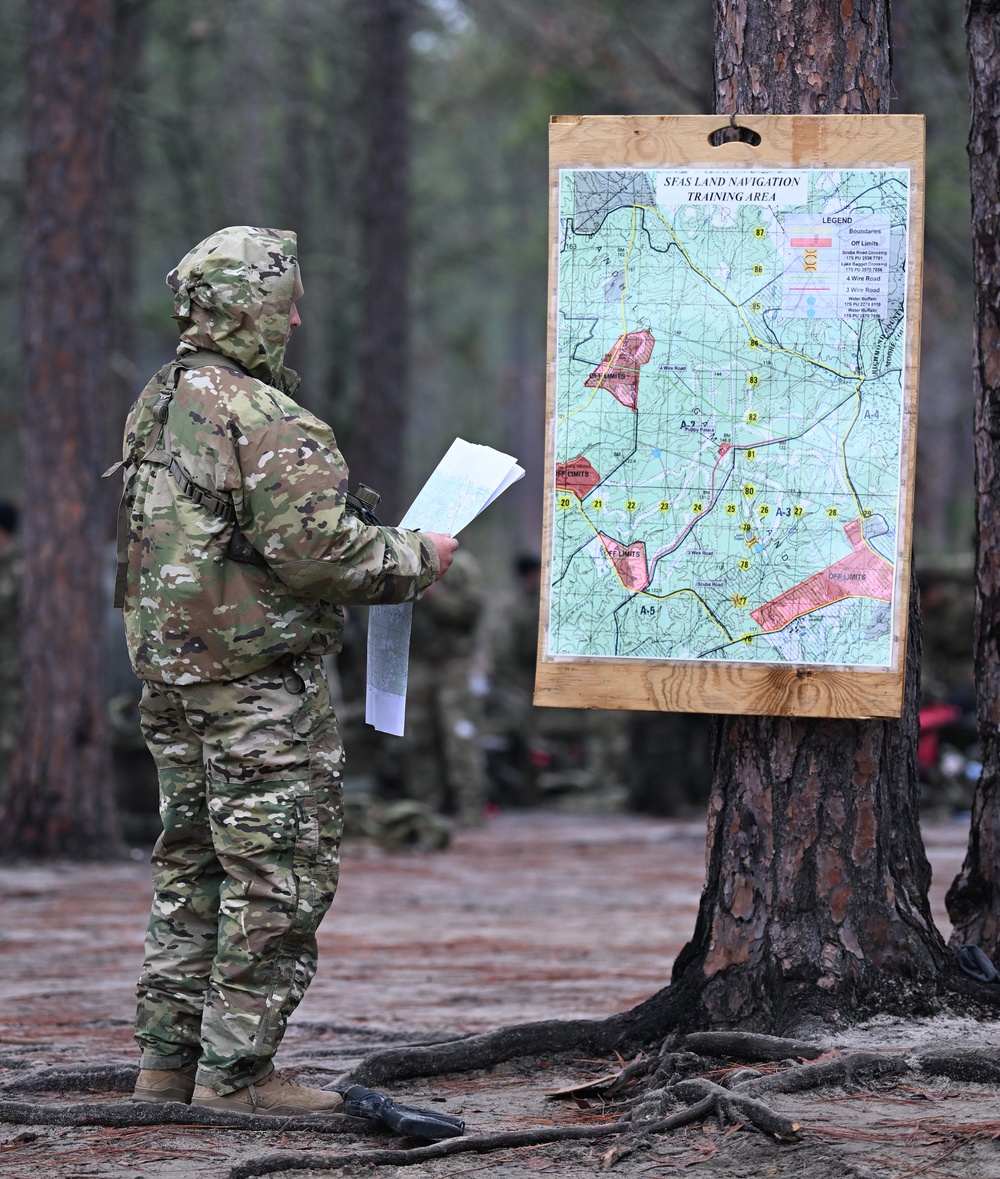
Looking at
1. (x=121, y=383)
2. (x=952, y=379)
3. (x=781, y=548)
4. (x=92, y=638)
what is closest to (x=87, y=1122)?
(x=781, y=548)

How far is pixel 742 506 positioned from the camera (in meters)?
4.37

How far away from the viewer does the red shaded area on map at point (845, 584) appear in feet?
14.1

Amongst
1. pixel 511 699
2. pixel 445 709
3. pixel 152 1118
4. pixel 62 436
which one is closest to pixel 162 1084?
pixel 152 1118

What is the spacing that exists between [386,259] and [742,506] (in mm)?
13451

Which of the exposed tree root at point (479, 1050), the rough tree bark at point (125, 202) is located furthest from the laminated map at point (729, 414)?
the rough tree bark at point (125, 202)

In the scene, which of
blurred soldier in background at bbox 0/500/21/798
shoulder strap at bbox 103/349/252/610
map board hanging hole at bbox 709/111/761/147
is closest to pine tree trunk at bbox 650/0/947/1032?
map board hanging hole at bbox 709/111/761/147

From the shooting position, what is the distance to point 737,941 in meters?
4.45

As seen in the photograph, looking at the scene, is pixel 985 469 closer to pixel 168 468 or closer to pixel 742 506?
pixel 742 506

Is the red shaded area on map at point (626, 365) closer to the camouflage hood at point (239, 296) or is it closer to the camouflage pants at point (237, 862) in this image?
the camouflage hood at point (239, 296)

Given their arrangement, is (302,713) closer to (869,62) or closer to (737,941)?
(737,941)

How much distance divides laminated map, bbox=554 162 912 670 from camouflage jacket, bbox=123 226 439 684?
57cm

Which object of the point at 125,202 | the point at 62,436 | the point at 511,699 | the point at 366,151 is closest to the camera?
the point at 62,436

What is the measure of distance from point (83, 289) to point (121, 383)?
923 centimetres

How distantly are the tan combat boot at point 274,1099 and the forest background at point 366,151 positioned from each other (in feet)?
26.3
